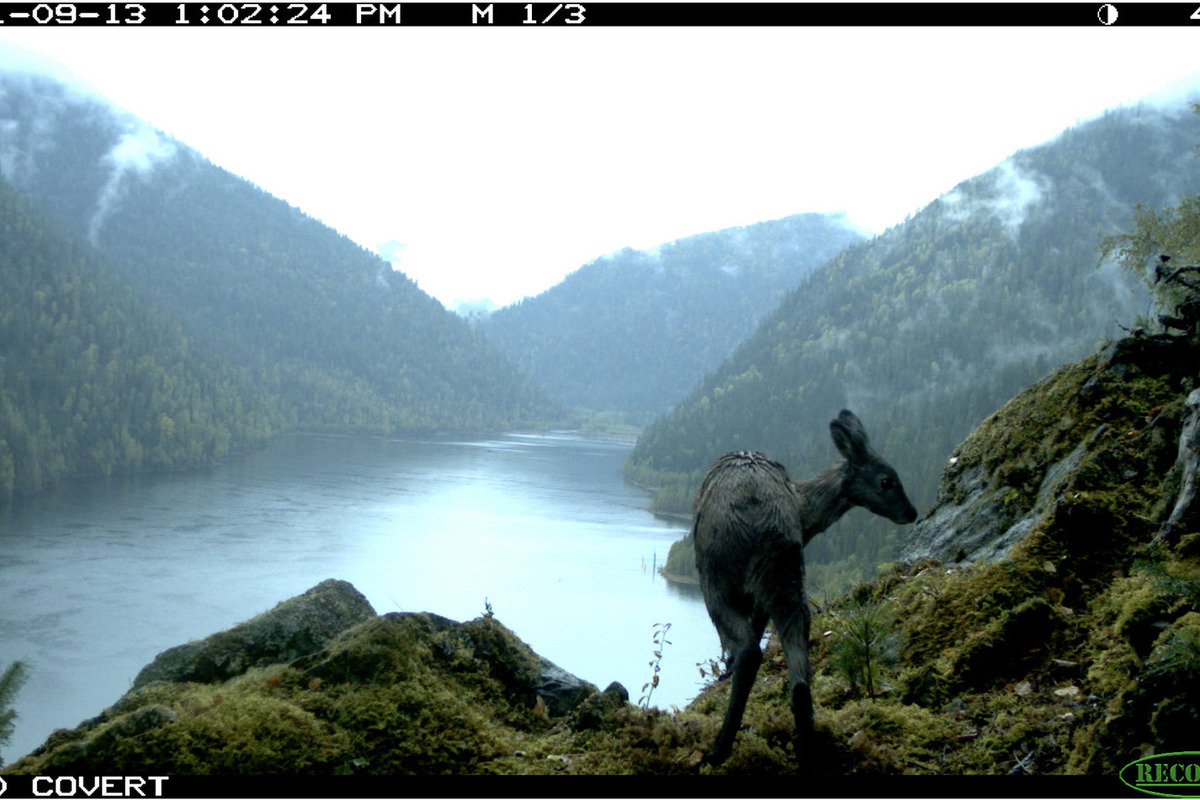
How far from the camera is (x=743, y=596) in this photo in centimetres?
393

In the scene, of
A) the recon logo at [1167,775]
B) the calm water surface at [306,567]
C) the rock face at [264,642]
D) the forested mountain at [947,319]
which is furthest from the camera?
the forested mountain at [947,319]

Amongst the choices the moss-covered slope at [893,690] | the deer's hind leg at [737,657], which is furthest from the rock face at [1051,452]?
the deer's hind leg at [737,657]

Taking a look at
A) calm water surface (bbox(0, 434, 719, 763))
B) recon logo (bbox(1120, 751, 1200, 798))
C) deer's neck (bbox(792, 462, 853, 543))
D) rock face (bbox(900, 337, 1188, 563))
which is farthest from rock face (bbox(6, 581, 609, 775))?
calm water surface (bbox(0, 434, 719, 763))

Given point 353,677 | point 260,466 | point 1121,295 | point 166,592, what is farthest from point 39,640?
point 1121,295

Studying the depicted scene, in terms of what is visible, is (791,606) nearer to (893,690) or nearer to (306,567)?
(893,690)

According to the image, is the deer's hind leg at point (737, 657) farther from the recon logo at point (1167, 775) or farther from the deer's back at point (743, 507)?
the recon logo at point (1167, 775)

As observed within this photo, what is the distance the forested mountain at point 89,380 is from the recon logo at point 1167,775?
97307 millimetres

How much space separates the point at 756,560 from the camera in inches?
153

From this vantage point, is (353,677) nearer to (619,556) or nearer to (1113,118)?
(619,556)

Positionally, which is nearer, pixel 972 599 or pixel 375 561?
pixel 972 599

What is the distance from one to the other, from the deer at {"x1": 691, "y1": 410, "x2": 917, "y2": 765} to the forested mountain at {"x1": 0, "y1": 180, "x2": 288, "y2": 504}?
9574cm

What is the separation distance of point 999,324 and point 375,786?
16217 cm

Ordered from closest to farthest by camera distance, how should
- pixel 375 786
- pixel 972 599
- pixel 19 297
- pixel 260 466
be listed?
pixel 375 786 → pixel 972 599 → pixel 260 466 → pixel 19 297

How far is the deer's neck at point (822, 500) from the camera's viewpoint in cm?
424
